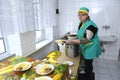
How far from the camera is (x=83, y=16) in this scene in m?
1.53

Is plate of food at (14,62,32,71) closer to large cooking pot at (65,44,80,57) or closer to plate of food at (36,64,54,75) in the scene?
plate of food at (36,64,54,75)

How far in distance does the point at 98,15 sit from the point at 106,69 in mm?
1243

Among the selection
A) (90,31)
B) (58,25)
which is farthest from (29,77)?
(58,25)

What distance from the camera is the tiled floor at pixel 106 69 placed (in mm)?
2133

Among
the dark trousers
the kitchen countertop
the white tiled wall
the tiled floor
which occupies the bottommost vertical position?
the tiled floor

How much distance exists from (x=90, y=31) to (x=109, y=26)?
145 centimetres

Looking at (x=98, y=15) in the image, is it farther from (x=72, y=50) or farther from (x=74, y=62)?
(x=74, y=62)

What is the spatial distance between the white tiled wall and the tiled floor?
250 mm

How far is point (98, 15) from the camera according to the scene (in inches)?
106

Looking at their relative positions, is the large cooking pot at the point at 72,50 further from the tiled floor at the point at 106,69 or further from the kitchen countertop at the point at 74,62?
the tiled floor at the point at 106,69

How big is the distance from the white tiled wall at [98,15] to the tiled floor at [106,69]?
250mm

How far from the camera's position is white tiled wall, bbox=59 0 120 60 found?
2588 millimetres

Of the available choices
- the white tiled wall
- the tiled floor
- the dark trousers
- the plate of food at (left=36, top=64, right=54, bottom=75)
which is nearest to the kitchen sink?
the white tiled wall

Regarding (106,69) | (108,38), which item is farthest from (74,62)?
(108,38)
